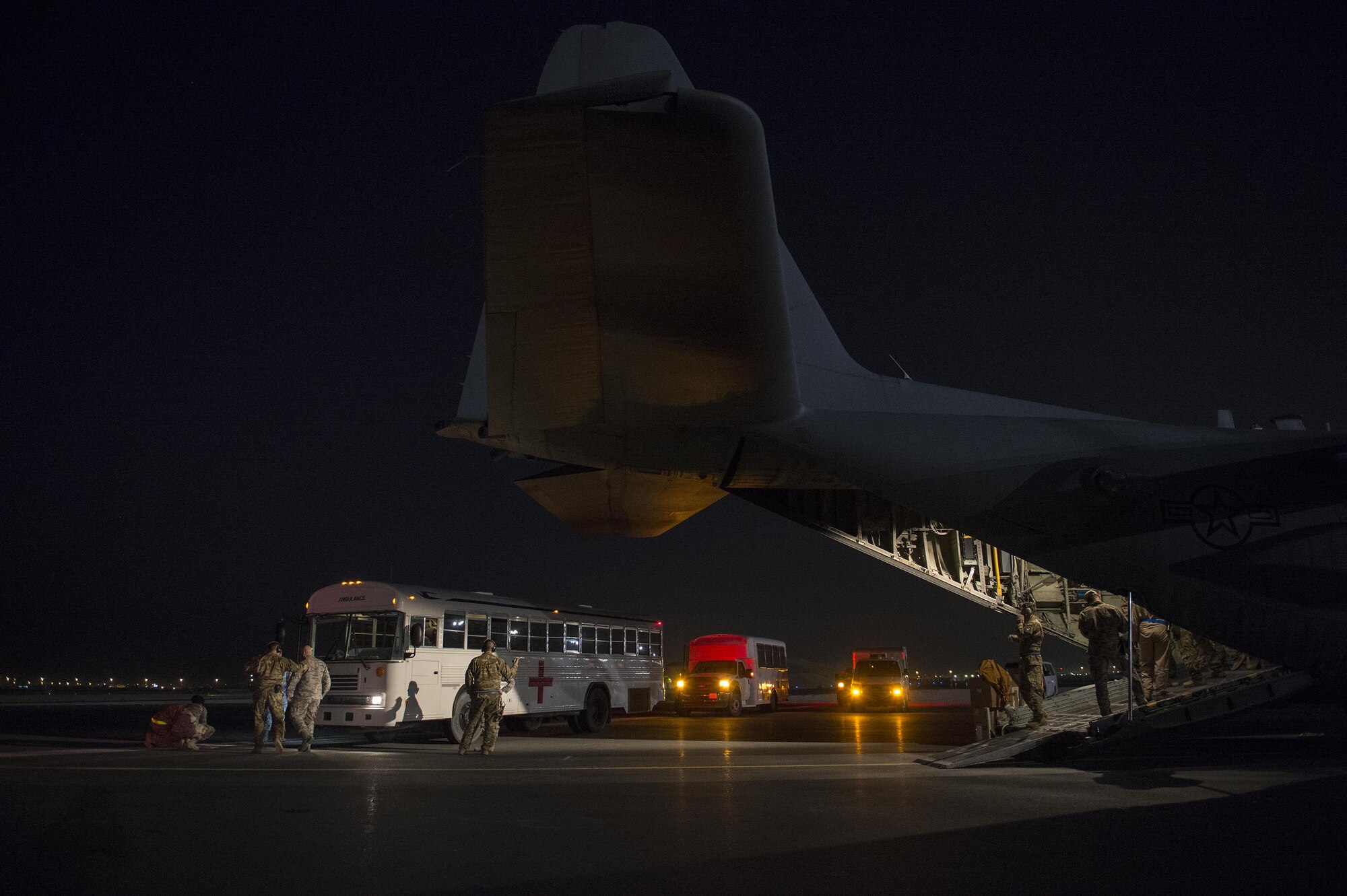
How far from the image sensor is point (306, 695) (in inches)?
538

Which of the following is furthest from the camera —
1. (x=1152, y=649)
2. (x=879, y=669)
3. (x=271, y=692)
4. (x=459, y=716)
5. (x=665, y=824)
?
(x=879, y=669)

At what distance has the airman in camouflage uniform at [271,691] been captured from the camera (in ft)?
43.1

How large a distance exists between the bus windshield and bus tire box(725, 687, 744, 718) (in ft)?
49.3

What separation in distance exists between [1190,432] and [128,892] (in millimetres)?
11068

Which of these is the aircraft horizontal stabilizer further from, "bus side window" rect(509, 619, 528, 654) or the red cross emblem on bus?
the red cross emblem on bus

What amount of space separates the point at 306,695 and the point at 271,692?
621 millimetres

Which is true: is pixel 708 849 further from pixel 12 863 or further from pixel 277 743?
pixel 277 743

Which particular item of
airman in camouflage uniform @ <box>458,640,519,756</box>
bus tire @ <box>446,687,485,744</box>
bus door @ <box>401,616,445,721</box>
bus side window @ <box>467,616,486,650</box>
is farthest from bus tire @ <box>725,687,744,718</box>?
airman in camouflage uniform @ <box>458,640,519,756</box>

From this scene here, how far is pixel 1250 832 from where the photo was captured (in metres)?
6.23

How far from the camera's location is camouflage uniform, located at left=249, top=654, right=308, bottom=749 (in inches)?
517

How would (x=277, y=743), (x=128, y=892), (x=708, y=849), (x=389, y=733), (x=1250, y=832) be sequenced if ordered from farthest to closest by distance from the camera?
(x=389, y=733), (x=277, y=743), (x=1250, y=832), (x=708, y=849), (x=128, y=892)

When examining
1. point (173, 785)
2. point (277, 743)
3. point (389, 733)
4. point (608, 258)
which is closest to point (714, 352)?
point (608, 258)

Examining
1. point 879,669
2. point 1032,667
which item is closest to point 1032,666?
point 1032,667

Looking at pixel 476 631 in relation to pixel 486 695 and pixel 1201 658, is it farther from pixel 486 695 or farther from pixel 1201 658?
pixel 1201 658
